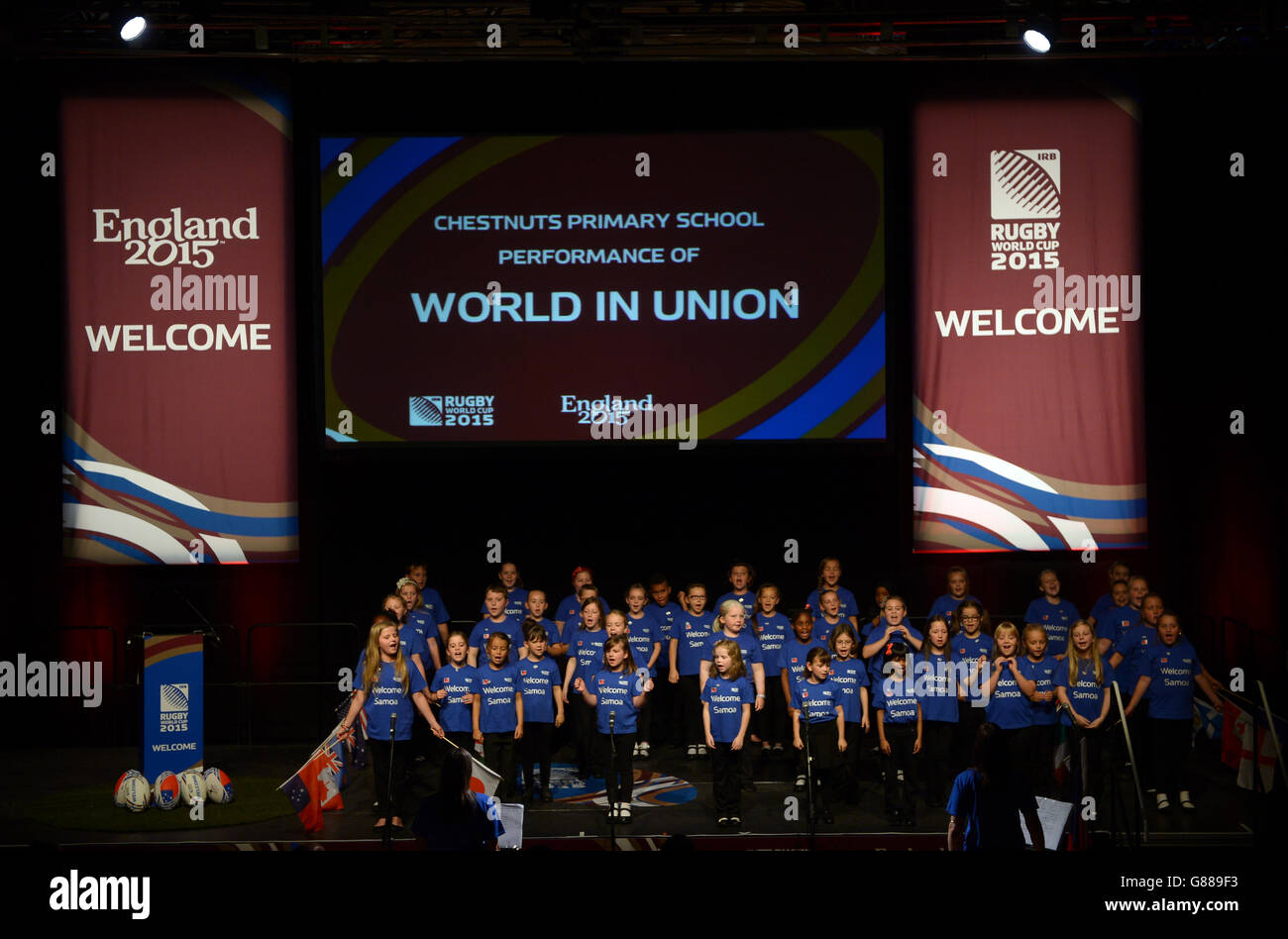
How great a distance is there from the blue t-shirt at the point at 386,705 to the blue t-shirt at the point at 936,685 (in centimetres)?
366

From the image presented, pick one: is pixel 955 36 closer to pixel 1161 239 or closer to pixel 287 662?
pixel 1161 239

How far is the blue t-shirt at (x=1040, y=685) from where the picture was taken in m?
9.34

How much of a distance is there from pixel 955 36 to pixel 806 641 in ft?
18.0

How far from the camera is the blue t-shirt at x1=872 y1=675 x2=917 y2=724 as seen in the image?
30.7 ft

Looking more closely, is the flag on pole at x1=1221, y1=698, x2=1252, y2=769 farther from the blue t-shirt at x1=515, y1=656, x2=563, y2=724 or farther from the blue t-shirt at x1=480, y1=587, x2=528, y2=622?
the blue t-shirt at x1=480, y1=587, x2=528, y2=622

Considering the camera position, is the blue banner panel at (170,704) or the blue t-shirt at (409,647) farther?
the blue banner panel at (170,704)

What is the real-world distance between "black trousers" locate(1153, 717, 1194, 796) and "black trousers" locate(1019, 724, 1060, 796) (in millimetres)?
839

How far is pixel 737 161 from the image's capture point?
40.0 ft

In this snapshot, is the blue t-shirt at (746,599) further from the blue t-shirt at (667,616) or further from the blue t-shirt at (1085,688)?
the blue t-shirt at (1085,688)

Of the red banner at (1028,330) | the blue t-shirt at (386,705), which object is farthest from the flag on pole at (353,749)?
the red banner at (1028,330)

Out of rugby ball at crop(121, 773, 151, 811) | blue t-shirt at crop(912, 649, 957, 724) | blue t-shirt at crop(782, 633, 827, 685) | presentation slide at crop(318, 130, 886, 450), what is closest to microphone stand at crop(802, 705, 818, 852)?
blue t-shirt at crop(782, 633, 827, 685)

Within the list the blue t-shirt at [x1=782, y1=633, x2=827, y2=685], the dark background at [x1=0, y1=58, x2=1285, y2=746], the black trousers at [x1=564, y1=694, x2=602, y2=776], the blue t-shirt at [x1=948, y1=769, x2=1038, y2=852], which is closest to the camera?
the blue t-shirt at [x1=948, y1=769, x2=1038, y2=852]
